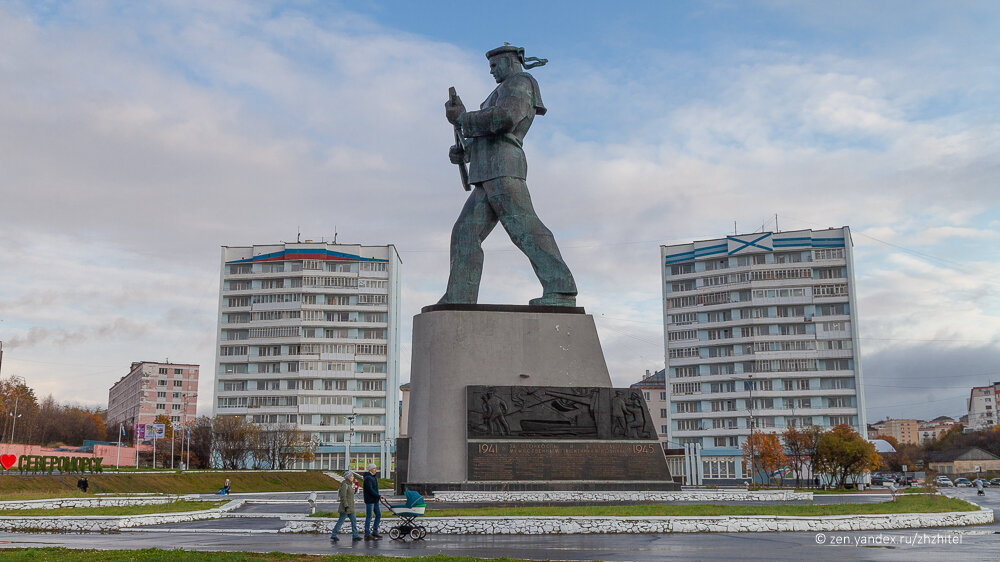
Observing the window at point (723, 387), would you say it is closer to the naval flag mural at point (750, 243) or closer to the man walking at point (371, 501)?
the naval flag mural at point (750, 243)

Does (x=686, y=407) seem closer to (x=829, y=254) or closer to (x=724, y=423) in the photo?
(x=724, y=423)

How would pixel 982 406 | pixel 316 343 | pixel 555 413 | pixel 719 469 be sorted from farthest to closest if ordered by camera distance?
pixel 982 406 → pixel 316 343 → pixel 719 469 → pixel 555 413

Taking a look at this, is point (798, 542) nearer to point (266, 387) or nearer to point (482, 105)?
point (482, 105)

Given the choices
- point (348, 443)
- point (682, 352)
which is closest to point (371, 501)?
point (348, 443)

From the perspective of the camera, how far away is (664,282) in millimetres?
84812

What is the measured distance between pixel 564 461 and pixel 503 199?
7.15 m

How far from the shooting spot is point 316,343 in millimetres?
82750

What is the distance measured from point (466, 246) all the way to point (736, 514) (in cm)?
1058

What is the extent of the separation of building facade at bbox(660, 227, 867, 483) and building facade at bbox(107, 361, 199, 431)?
7725 cm

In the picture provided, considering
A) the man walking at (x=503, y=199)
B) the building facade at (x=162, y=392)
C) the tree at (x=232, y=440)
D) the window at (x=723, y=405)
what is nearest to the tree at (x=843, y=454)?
the window at (x=723, y=405)

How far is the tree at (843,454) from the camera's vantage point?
1986 inches

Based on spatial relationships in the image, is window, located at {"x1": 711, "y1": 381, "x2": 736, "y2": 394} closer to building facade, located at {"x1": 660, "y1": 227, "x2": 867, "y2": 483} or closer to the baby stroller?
building facade, located at {"x1": 660, "y1": 227, "x2": 867, "y2": 483}

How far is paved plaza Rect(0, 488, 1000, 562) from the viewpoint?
37.1 ft

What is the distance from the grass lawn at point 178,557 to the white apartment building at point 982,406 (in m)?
190
